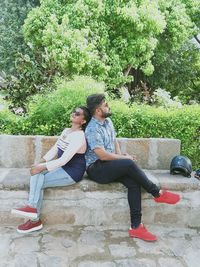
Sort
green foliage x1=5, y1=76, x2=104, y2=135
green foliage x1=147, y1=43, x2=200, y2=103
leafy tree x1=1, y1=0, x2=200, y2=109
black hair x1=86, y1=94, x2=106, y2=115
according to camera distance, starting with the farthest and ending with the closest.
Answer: green foliage x1=147, y1=43, x2=200, y2=103
leafy tree x1=1, y1=0, x2=200, y2=109
green foliage x1=5, y1=76, x2=104, y2=135
black hair x1=86, y1=94, x2=106, y2=115

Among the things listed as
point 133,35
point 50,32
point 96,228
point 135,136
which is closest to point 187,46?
point 133,35

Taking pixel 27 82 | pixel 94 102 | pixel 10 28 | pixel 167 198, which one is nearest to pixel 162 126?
pixel 167 198

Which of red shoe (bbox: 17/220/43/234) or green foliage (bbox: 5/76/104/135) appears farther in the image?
green foliage (bbox: 5/76/104/135)

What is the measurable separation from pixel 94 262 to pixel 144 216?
1234mm

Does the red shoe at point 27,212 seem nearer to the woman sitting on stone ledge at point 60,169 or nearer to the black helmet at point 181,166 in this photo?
the woman sitting on stone ledge at point 60,169

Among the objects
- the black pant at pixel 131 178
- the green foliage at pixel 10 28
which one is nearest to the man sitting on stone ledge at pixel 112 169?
the black pant at pixel 131 178

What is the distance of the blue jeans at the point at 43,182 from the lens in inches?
187

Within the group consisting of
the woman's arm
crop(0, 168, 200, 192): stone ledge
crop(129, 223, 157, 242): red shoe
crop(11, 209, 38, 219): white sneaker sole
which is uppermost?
the woman's arm

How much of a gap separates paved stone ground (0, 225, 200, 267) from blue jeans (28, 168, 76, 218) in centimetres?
38

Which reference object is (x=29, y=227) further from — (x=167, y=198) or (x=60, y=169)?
(x=167, y=198)

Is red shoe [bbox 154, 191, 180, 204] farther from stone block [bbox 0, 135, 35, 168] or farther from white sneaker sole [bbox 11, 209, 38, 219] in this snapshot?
stone block [bbox 0, 135, 35, 168]

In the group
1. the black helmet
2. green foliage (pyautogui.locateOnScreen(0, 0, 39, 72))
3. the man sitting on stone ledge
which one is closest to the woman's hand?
the man sitting on stone ledge

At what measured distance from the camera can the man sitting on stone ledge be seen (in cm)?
479

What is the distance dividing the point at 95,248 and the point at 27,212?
869 mm
